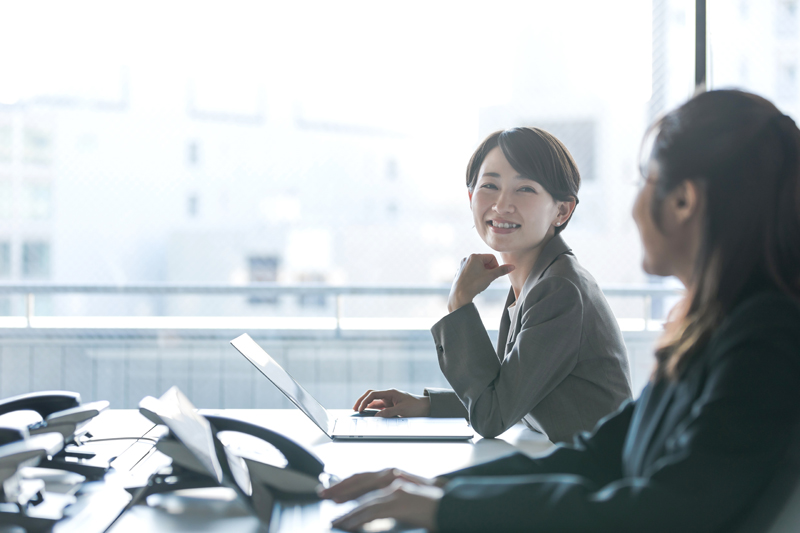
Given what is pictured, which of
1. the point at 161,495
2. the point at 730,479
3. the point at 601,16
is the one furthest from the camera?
the point at 601,16

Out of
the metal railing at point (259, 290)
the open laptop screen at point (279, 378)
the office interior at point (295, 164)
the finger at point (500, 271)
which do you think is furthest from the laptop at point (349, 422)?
the metal railing at point (259, 290)

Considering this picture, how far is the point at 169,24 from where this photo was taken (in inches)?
164

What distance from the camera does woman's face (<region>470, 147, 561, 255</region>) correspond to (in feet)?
3.98

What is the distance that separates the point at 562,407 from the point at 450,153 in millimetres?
3087

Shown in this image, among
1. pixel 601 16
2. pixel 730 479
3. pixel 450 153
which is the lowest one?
pixel 730 479

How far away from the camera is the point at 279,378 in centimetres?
100

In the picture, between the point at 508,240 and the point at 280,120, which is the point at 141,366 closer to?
the point at 508,240

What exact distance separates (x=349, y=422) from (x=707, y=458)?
2.45 ft

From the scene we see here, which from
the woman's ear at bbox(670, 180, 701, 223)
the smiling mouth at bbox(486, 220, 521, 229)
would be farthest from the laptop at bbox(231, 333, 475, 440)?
the woman's ear at bbox(670, 180, 701, 223)

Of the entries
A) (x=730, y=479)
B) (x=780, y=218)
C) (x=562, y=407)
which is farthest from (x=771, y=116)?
(x=562, y=407)

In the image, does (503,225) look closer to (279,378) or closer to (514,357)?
(514,357)

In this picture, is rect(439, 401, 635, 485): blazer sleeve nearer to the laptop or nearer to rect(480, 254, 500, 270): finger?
the laptop

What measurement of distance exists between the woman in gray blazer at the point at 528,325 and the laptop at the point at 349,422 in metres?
0.05

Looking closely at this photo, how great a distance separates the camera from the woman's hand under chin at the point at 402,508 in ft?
1.88
